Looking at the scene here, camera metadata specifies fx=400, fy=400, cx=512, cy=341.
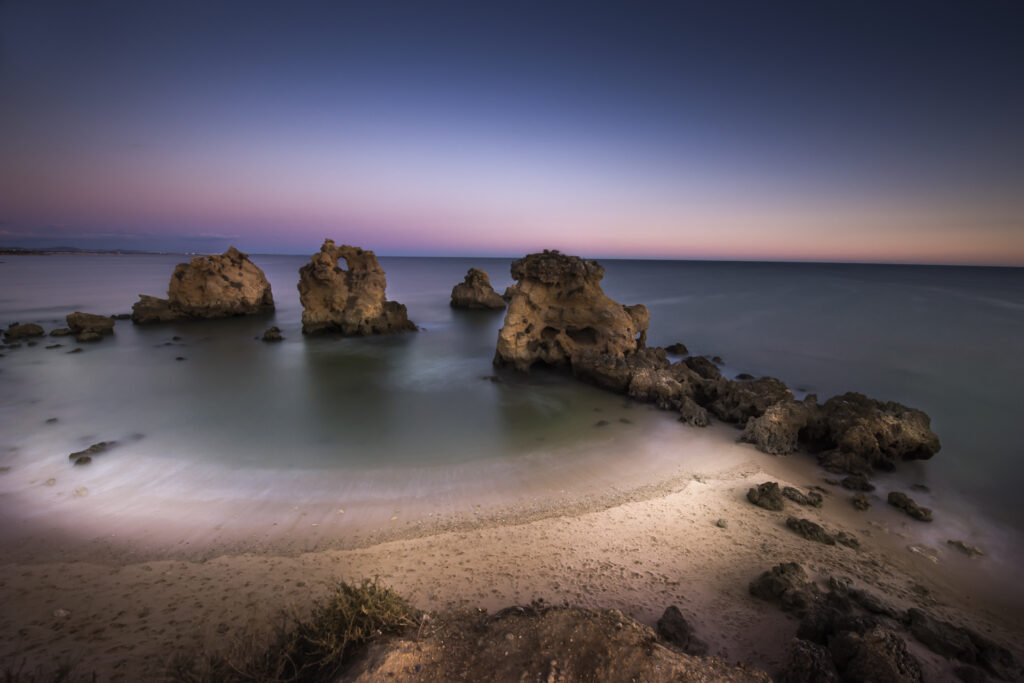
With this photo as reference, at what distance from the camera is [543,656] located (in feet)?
8.39

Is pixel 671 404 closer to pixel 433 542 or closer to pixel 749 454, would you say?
pixel 749 454

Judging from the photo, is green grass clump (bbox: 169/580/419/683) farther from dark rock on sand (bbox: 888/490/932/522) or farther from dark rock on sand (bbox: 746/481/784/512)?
dark rock on sand (bbox: 888/490/932/522)

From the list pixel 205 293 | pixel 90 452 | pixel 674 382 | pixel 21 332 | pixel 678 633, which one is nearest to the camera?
pixel 678 633

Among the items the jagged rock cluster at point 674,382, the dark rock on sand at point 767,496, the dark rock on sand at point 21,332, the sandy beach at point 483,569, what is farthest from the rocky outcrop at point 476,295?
the dark rock on sand at point 767,496

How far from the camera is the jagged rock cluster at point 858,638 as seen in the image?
2.73 metres

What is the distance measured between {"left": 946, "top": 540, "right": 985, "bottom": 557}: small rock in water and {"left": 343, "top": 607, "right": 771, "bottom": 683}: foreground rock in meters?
4.80

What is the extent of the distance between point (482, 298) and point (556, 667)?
26.3 m

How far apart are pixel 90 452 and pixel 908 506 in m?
13.3

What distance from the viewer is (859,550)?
16.0ft

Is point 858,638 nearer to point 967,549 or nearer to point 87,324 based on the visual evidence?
point 967,549

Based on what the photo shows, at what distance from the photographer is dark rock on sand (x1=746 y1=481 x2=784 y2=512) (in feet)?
18.6

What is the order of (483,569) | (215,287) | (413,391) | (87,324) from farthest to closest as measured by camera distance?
(215,287), (87,324), (413,391), (483,569)

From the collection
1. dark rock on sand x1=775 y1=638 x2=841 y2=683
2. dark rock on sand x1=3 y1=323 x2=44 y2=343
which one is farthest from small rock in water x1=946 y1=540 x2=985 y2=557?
dark rock on sand x1=3 y1=323 x2=44 y2=343

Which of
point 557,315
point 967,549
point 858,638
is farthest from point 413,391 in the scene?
point 967,549
